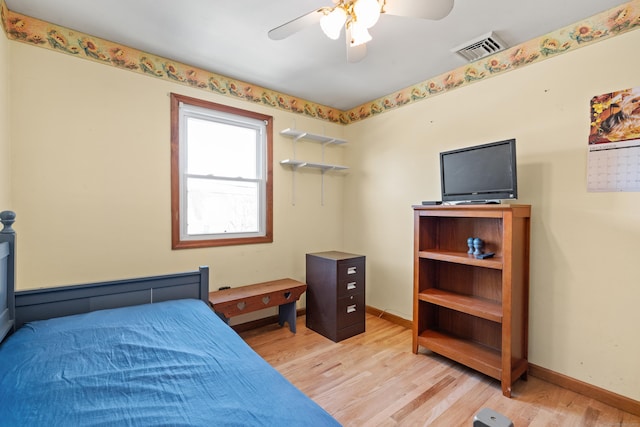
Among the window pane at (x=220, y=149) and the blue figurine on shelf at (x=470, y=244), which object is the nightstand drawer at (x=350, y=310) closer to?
the blue figurine on shelf at (x=470, y=244)

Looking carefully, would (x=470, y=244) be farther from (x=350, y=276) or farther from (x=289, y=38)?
(x=289, y=38)

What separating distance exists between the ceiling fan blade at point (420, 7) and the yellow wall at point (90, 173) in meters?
2.01

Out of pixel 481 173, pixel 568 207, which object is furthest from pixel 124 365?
pixel 568 207

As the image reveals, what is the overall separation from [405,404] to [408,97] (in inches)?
110

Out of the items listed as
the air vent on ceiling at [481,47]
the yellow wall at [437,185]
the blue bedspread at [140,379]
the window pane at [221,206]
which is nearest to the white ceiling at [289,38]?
the air vent on ceiling at [481,47]

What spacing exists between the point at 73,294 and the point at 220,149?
5.53 feet

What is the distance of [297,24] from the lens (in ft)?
5.02

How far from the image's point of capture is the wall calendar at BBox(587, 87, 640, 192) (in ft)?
5.98

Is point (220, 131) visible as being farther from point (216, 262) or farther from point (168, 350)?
point (168, 350)

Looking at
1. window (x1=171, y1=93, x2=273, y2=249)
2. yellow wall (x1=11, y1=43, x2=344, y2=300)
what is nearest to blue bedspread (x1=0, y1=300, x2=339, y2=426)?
yellow wall (x1=11, y1=43, x2=344, y2=300)

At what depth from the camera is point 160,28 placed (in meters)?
2.09

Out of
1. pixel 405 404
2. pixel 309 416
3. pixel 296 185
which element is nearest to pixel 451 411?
pixel 405 404

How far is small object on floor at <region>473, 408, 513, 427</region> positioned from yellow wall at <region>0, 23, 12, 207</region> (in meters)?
2.71

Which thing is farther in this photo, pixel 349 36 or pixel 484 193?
pixel 484 193
